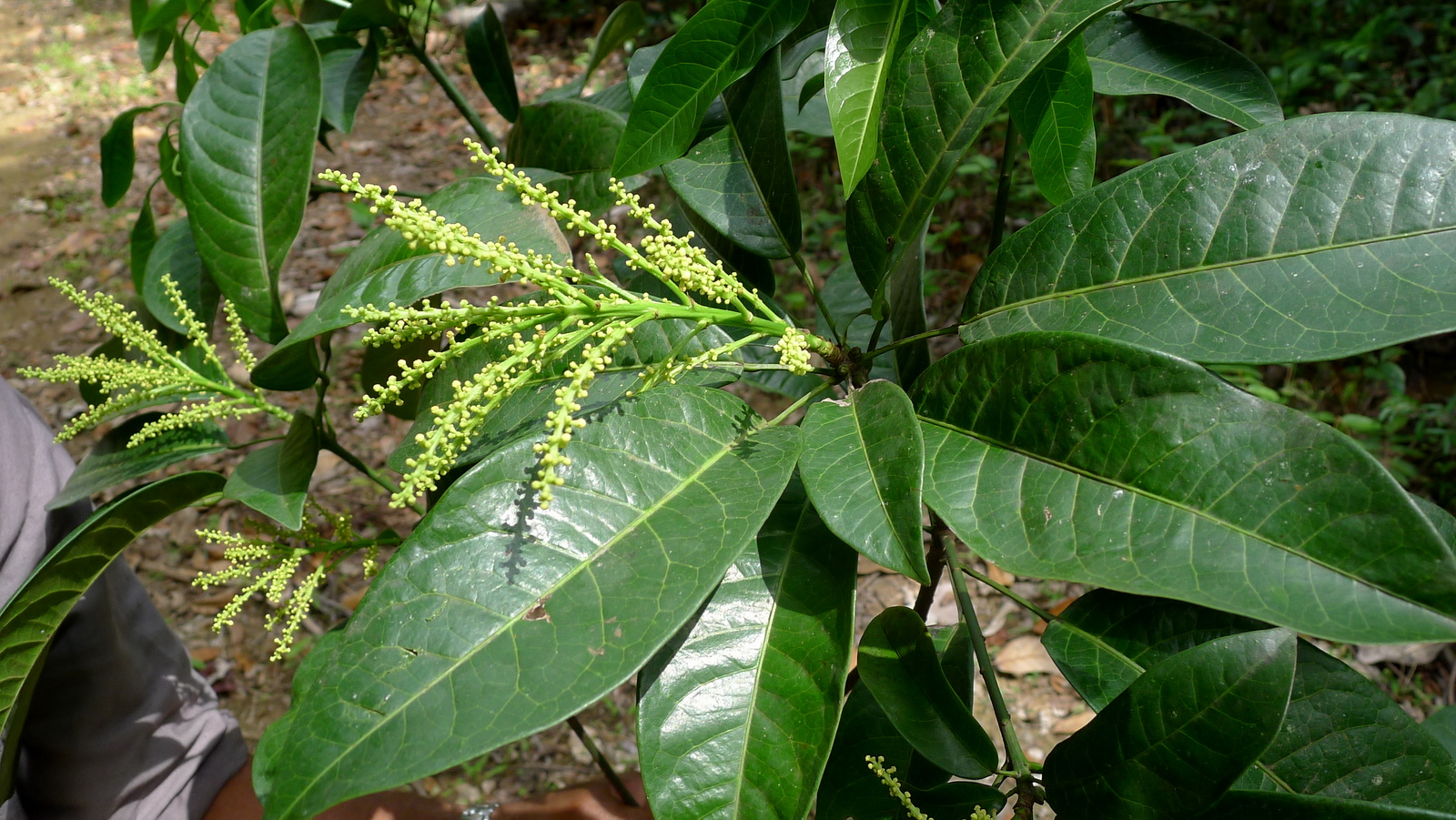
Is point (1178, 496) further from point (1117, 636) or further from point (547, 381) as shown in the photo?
point (547, 381)

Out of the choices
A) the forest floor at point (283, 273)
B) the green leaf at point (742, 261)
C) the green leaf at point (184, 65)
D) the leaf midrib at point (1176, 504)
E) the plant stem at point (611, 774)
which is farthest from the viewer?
the forest floor at point (283, 273)

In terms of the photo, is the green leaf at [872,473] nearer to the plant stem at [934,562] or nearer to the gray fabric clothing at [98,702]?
the plant stem at [934,562]

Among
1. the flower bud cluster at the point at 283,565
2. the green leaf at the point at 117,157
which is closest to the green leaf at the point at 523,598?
the flower bud cluster at the point at 283,565

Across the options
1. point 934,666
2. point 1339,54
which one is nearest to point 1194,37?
point 934,666

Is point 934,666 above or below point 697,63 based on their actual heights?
below

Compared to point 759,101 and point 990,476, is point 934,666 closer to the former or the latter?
point 990,476

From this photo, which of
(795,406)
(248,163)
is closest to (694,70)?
(795,406)
